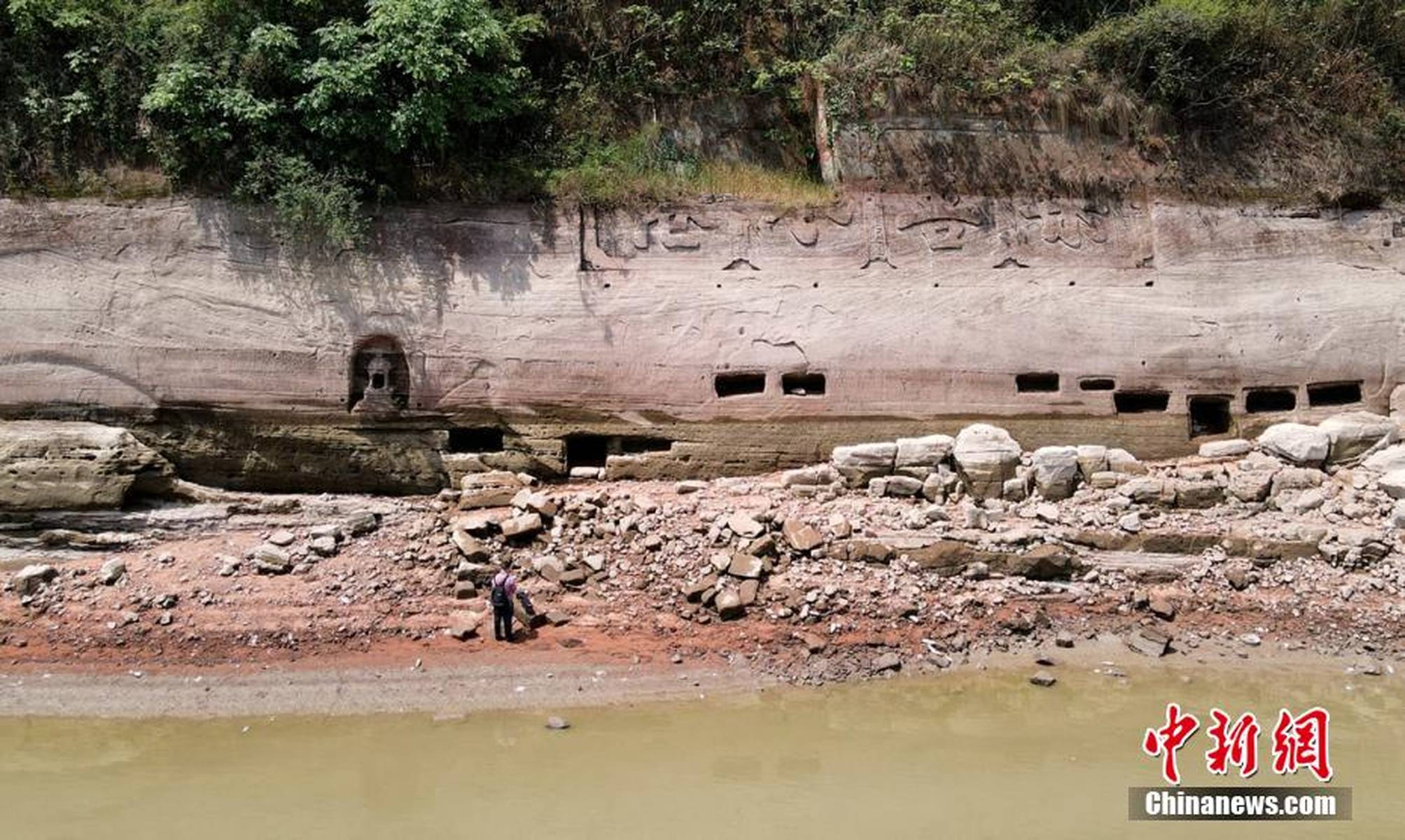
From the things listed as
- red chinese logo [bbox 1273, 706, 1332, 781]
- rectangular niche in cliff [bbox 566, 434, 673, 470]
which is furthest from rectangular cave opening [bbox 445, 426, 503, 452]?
red chinese logo [bbox 1273, 706, 1332, 781]

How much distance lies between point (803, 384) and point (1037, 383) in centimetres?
254

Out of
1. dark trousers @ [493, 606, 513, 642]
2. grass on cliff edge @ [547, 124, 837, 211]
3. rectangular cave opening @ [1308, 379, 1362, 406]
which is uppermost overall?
grass on cliff edge @ [547, 124, 837, 211]

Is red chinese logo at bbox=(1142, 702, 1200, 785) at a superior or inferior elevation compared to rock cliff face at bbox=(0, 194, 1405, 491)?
inferior

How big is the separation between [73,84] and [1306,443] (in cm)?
1319

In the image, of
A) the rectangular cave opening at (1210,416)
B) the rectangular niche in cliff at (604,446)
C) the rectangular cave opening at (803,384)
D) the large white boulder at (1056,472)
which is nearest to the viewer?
the large white boulder at (1056,472)

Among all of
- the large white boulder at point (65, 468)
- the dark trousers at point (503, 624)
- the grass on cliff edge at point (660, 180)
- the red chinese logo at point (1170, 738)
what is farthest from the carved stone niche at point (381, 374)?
the red chinese logo at point (1170, 738)

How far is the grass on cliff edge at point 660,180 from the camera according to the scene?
1049 cm

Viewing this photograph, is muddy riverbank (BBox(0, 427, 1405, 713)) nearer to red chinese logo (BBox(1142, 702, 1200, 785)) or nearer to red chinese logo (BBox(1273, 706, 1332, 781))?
red chinese logo (BBox(1142, 702, 1200, 785))

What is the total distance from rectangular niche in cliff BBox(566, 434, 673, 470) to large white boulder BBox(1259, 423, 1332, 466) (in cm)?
627

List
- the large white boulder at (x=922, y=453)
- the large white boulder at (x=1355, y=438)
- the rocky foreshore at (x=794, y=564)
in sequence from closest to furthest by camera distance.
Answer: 1. the rocky foreshore at (x=794, y=564)
2. the large white boulder at (x=922, y=453)
3. the large white boulder at (x=1355, y=438)

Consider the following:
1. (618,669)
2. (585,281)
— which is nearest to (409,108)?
(585,281)

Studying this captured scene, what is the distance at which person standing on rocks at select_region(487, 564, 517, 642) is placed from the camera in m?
8.17

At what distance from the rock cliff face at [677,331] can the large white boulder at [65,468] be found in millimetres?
441
